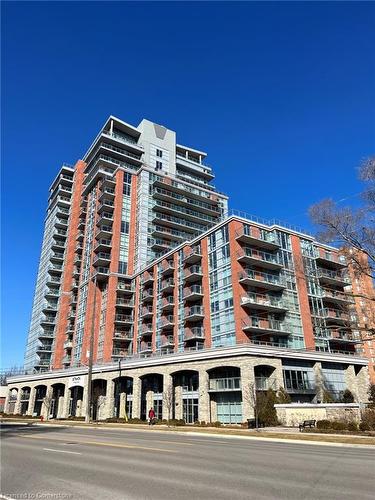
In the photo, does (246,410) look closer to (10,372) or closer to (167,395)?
(167,395)

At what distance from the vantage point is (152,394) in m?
51.2

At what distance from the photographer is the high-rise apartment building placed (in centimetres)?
4512

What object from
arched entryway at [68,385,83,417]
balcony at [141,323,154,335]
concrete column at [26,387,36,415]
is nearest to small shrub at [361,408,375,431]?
balcony at [141,323,154,335]

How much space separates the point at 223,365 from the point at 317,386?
12976mm

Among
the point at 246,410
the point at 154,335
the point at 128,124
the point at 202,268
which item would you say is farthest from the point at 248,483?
the point at 128,124

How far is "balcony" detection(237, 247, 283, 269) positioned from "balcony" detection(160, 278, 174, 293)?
13.9 meters

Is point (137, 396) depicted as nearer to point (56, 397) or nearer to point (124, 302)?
point (124, 302)

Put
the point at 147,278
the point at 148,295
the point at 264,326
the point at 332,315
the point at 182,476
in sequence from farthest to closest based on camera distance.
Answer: the point at 147,278 < the point at 148,295 < the point at 332,315 < the point at 264,326 < the point at 182,476

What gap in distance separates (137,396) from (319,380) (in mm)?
22225

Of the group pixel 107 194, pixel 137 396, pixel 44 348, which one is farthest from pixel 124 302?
pixel 44 348

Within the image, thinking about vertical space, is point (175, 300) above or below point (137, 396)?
above

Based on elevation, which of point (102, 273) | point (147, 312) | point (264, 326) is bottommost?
point (264, 326)

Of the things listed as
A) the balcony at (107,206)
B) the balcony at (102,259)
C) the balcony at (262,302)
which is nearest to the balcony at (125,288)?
the balcony at (102,259)

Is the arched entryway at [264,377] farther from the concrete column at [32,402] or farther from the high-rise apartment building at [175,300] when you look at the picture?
the concrete column at [32,402]
